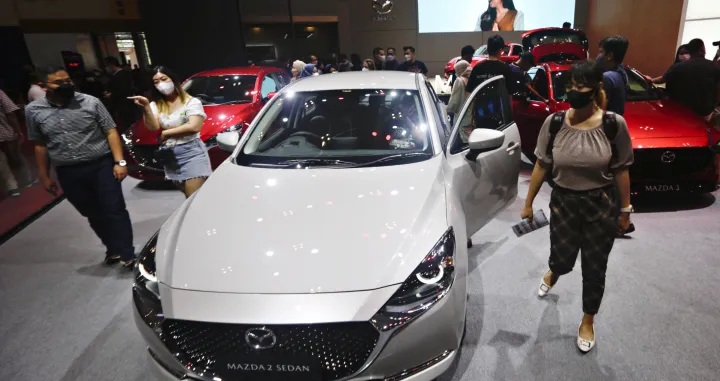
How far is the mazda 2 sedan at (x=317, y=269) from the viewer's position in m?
1.52

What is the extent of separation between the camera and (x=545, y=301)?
2785mm

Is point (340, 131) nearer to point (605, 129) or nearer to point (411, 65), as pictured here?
point (605, 129)

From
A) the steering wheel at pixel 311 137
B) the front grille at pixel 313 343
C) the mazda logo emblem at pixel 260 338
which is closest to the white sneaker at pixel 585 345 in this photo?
the front grille at pixel 313 343

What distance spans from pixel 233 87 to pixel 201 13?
491 cm

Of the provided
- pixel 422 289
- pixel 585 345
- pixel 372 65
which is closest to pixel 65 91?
pixel 422 289

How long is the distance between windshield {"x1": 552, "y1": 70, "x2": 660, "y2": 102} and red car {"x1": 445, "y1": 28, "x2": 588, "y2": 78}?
1.37 meters

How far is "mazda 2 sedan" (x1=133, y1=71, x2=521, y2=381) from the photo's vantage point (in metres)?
1.52

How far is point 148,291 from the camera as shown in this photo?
5.68 feet

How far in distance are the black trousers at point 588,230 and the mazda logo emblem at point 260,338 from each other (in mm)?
1635

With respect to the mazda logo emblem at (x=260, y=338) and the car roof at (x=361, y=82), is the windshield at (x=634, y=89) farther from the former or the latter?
the mazda logo emblem at (x=260, y=338)

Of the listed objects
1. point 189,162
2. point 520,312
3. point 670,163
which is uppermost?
point 189,162

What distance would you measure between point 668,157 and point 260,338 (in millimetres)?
4006

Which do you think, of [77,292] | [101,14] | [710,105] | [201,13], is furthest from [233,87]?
[101,14]

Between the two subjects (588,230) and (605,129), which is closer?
(605,129)
